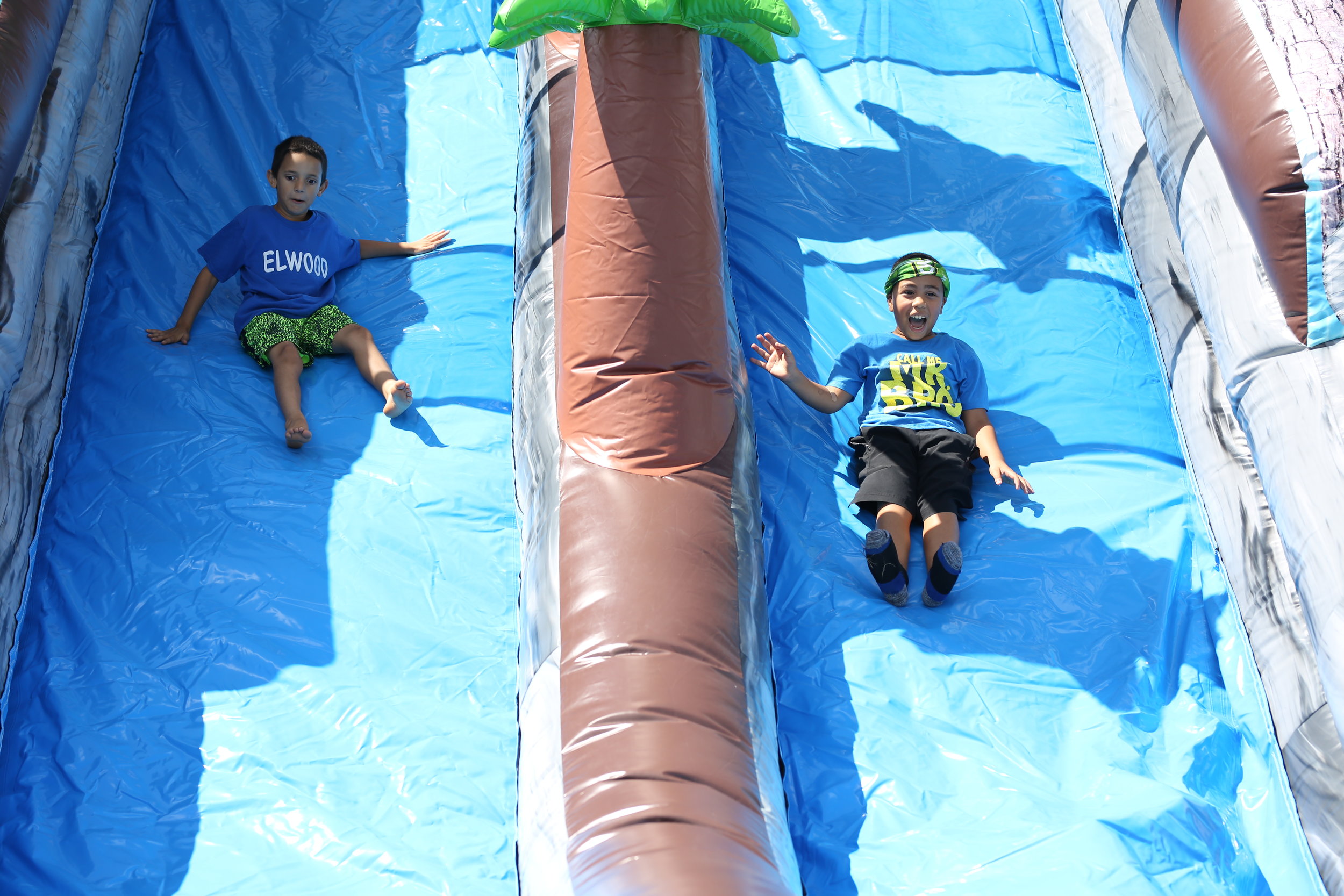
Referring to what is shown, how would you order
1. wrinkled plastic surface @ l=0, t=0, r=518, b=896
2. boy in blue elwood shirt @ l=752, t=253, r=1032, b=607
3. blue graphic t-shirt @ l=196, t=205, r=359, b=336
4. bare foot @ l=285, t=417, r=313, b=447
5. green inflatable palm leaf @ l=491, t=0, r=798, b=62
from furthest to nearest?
1. blue graphic t-shirt @ l=196, t=205, r=359, b=336
2. bare foot @ l=285, t=417, r=313, b=447
3. boy in blue elwood shirt @ l=752, t=253, r=1032, b=607
4. green inflatable palm leaf @ l=491, t=0, r=798, b=62
5. wrinkled plastic surface @ l=0, t=0, r=518, b=896

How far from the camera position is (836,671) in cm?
208

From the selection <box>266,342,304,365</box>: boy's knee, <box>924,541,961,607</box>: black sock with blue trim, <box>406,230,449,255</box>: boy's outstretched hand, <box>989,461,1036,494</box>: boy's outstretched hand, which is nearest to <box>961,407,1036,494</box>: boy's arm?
<box>989,461,1036,494</box>: boy's outstretched hand

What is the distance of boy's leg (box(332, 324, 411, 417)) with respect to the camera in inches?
95.7

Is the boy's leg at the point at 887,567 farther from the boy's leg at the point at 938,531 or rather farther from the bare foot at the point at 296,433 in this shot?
the bare foot at the point at 296,433

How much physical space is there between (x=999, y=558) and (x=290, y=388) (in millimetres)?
1609

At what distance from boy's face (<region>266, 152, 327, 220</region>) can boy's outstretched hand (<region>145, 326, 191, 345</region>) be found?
397mm

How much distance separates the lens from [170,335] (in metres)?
2.52

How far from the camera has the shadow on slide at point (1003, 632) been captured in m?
1.84

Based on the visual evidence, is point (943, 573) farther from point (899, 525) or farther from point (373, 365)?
point (373, 365)

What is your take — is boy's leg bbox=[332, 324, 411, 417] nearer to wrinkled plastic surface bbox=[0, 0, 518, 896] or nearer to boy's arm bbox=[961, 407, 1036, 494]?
wrinkled plastic surface bbox=[0, 0, 518, 896]

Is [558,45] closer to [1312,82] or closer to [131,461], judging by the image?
[131,461]

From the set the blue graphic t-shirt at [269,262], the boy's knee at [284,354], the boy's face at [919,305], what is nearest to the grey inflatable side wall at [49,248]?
the blue graphic t-shirt at [269,262]

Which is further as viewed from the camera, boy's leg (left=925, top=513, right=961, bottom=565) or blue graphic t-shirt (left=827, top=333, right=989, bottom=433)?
blue graphic t-shirt (left=827, top=333, right=989, bottom=433)

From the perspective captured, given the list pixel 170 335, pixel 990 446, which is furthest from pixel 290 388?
pixel 990 446
